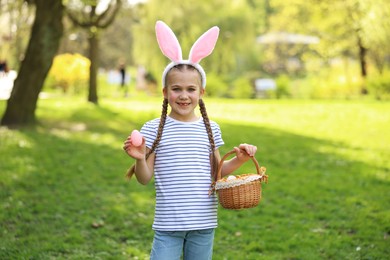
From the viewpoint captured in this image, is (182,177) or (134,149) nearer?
(134,149)

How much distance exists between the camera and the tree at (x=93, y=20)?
16.7 meters

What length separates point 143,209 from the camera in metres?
6.82

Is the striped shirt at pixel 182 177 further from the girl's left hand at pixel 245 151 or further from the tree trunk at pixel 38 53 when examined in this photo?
the tree trunk at pixel 38 53

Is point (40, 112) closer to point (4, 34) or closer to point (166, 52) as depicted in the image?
point (166, 52)

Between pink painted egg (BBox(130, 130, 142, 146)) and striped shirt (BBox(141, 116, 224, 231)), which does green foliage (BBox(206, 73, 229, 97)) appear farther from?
pink painted egg (BBox(130, 130, 142, 146))

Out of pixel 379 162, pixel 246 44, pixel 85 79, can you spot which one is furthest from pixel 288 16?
pixel 379 162

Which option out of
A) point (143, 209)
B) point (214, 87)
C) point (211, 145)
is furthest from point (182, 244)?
point (214, 87)

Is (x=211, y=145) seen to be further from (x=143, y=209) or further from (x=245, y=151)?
(x=143, y=209)

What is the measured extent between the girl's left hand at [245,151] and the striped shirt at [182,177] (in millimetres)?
184

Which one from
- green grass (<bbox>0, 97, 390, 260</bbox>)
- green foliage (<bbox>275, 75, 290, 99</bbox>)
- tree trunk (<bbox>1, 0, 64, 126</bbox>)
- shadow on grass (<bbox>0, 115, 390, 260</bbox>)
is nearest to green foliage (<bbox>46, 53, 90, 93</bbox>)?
green foliage (<bbox>275, 75, 290, 99</bbox>)

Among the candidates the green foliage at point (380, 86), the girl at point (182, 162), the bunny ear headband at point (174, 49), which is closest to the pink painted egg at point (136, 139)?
the girl at point (182, 162)

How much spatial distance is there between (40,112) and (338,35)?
20025 mm

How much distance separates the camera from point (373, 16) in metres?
16.3

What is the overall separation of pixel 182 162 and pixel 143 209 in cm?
364
